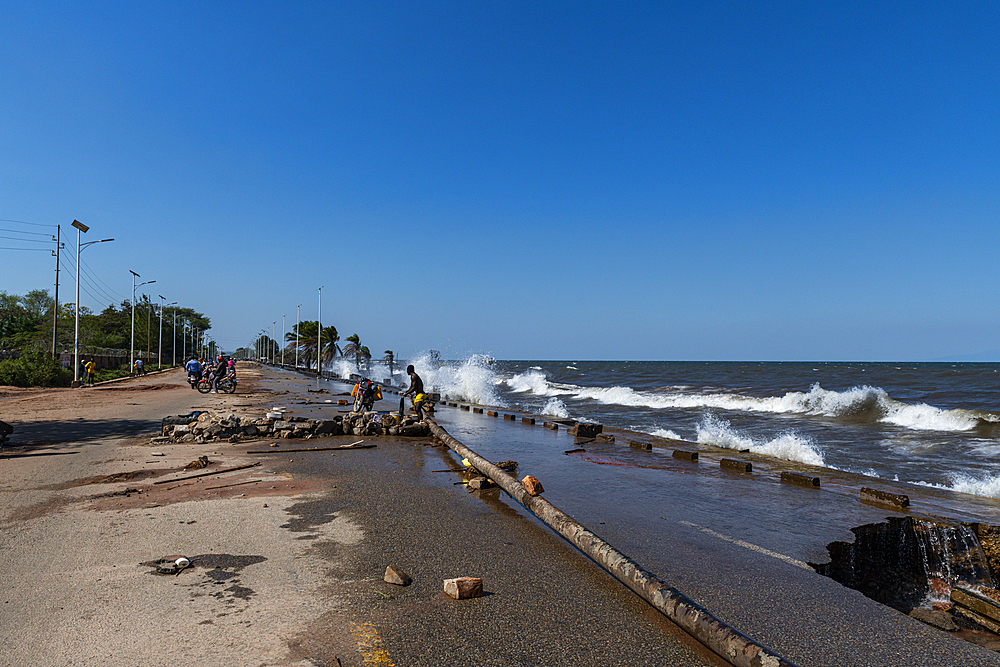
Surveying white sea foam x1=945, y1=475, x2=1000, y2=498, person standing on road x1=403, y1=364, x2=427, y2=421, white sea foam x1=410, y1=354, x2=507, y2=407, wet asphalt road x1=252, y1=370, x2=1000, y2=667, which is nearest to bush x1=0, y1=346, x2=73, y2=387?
white sea foam x1=410, y1=354, x2=507, y2=407

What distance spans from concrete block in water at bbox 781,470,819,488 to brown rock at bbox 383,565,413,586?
7.23 meters

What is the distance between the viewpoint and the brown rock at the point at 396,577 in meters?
4.29

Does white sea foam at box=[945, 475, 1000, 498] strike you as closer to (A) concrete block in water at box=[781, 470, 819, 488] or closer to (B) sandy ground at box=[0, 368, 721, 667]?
(A) concrete block in water at box=[781, 470, 819, 488]

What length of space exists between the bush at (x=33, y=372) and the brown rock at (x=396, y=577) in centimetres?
3625

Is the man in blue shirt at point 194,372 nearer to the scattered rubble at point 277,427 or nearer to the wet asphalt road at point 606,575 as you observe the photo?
the scattered rubble at point 277,427

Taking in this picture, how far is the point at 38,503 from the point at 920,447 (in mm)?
19658

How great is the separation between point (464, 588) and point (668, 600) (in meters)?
1.50

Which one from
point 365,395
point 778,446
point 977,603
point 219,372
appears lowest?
point 778,446

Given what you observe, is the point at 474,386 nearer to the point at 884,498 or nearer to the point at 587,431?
the point at 587,431

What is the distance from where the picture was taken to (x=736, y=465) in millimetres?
10008

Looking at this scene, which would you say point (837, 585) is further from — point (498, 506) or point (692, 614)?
point (498, 506)

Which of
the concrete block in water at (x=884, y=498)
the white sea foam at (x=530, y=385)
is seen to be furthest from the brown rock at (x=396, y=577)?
the white sea foam at (x=530, y=385)

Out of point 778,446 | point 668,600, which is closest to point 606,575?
point 668,600

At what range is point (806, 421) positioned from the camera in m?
21.6
